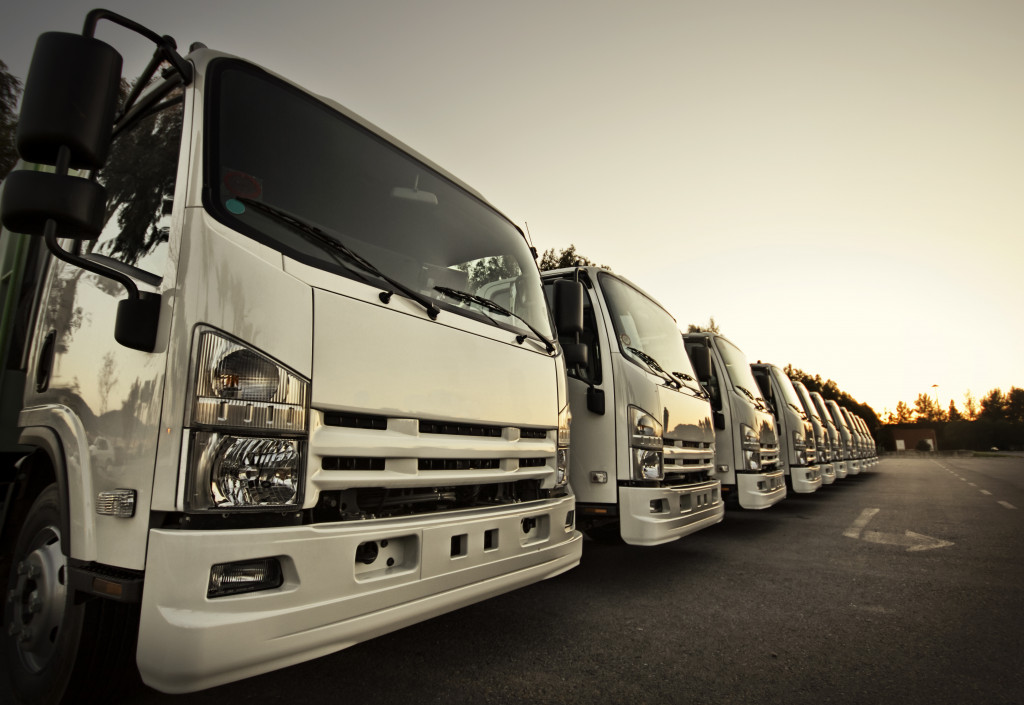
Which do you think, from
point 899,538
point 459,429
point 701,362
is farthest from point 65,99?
point 899,538

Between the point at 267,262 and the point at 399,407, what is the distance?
0.69 metres

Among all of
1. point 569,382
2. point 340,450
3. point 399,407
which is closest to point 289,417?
point 340,450

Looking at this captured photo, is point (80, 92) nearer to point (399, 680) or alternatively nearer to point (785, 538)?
point (399, 680)

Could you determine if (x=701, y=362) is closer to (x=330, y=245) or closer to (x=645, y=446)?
(x=645, y=446)

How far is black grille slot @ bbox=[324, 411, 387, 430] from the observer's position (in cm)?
213

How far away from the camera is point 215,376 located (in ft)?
6.15

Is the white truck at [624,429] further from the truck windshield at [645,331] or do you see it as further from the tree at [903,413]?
the tree at [903,413]

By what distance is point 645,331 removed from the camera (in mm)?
5270

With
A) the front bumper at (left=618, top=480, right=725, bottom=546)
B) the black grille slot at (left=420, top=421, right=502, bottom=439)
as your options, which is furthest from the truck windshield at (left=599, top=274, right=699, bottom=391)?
the black grille slot at (left=420, top=421, right=502, bottom=439)

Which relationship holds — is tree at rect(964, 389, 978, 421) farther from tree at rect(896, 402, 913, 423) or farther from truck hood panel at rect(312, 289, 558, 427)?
truck hood panel at rect(312, 289, 558, 427)

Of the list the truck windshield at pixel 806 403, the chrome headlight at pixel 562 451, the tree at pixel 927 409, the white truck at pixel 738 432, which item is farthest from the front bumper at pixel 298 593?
the tree at pixel 927 409

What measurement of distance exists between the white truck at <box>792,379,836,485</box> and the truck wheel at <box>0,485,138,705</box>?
1089 cm

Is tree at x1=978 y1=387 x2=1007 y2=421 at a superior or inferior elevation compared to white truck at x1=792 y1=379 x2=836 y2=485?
superior

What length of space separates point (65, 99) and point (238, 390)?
953 millimetres
